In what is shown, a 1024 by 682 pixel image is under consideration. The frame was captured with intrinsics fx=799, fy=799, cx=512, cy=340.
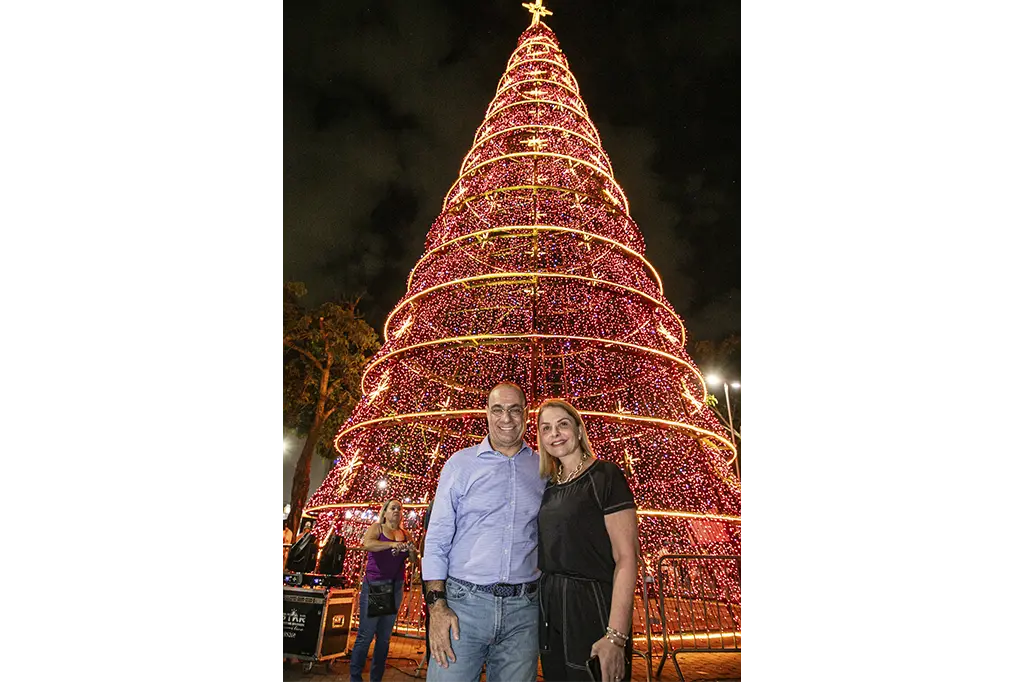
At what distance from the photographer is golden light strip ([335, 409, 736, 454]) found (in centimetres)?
315

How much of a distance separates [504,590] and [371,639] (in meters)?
0.85

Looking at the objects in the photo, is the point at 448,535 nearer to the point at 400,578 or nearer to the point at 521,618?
the point at 521,618

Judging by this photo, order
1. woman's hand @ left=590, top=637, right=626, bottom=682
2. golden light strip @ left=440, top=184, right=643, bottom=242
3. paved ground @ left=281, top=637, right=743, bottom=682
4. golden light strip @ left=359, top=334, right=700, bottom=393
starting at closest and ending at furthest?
woman's hand @ left=590, top=637, right=626, bottom=682, paved ground @ left=281, top=637, right=743, bottom=682, golden light strip @ left=359, top=334, right=700, bottom=393, golden light strip @ left=440, top=184, right=643, bottom=242

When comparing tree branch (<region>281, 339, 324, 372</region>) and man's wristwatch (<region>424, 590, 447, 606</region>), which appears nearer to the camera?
man's wristwatch (<region>424, 590, 447, 606</region>)

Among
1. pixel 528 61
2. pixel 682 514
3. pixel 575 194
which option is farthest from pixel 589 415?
pixel 528 61

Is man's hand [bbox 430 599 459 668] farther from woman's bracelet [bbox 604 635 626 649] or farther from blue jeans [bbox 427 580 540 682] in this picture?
woman's bracelet [bbox 604 635 626 649]

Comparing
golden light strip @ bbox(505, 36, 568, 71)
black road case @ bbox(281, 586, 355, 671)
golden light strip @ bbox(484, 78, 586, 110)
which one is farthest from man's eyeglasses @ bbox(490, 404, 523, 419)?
golden light strip @ bbox(505, 36, 568, 71)

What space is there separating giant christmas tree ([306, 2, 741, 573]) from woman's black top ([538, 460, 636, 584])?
607 millimetres

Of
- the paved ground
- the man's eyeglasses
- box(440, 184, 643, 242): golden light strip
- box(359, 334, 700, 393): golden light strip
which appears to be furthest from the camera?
box(440, 184, 643, 242): golden light strip

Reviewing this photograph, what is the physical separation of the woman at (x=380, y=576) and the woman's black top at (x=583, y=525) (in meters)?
0.80

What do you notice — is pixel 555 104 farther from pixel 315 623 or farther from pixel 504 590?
pixel 315 623

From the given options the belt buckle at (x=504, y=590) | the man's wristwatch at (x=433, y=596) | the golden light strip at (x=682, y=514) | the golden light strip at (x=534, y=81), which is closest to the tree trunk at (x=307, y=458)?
the man's wristwatch at (x=433, y=596)

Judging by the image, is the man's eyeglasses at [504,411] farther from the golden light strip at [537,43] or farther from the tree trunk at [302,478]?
the golden light strip at [537,43]

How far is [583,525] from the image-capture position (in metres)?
2.52
